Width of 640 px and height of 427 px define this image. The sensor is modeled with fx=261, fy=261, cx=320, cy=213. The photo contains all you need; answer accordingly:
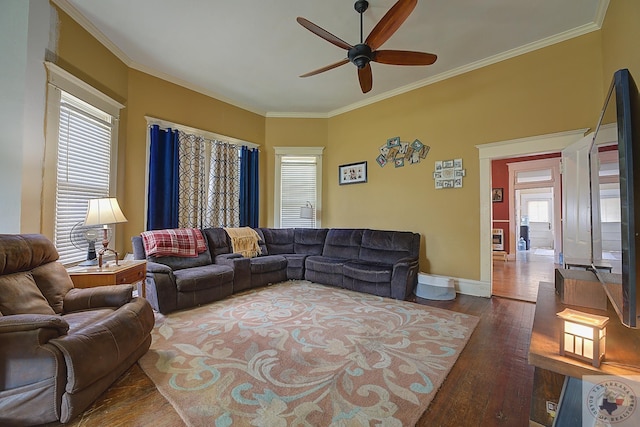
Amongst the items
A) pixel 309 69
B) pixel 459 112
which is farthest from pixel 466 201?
pixel 309 69

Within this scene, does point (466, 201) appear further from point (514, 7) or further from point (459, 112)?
point (514, 7)

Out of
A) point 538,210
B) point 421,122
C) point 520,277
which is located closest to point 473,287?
point 520,277

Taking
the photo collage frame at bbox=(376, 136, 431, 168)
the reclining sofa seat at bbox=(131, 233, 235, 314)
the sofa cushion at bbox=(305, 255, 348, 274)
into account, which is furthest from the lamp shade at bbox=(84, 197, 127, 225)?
the photo collage frame at bbox=(376, 136, 431, 168)

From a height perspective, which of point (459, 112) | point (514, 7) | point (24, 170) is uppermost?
point (514, 7)

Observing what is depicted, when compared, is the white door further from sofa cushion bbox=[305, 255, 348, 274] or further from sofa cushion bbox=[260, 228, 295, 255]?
sofa cushion bbox=[260, 228, 295, 255]

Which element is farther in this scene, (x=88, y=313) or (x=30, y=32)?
(x=30, y=32)

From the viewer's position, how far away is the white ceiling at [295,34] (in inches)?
108

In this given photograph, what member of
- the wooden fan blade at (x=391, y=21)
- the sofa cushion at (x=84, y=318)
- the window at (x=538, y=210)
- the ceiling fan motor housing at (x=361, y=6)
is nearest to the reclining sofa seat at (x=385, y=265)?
the wooden fan blade at (x=391, y=21)

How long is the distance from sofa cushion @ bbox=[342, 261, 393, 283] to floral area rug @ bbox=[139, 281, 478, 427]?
0.44 metres

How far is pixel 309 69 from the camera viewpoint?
13.1ft

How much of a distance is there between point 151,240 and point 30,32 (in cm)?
234

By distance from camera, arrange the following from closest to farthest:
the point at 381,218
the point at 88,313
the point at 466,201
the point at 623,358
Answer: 1. the point at 623,358
2. the point at 88,313
3. the point at 466,201
4. the point at 381,218

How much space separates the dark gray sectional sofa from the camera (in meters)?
3.18

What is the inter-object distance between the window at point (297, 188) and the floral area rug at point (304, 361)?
8.15 feet
